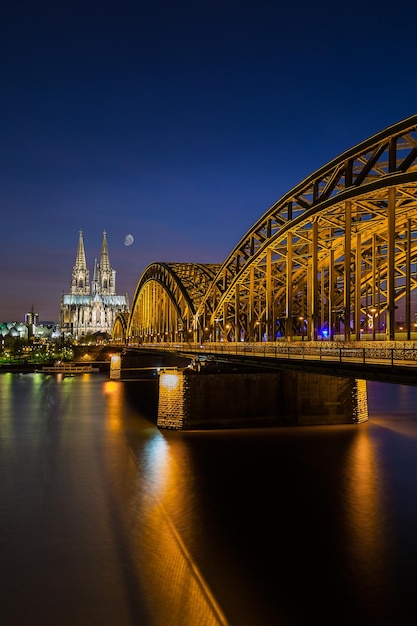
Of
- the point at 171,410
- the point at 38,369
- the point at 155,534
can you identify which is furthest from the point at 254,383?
the point at 38,369

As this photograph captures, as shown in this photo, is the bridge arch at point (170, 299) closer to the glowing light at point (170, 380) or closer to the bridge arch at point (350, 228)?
the bridge arch at point (350, 228)

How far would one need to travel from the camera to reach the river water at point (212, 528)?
55.6 feet

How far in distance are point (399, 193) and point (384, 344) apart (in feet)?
43.2

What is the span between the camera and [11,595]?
58.2ft

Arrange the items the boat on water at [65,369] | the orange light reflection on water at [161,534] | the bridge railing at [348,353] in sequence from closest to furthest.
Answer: the orange light reflection on water at [161,534]
the bridge railing at [348,353]
the boat on water at [65,369]

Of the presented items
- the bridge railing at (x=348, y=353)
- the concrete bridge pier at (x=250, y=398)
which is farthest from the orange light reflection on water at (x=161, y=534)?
the bridge railing at (x=348, y=353)

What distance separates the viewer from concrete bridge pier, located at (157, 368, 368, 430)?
4175 centimetres

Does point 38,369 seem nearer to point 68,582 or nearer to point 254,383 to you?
point 254,383

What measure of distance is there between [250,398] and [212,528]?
64.1ft

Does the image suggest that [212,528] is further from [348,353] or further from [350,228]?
[350,228]

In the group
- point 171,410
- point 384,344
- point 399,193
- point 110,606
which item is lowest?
point 110,606

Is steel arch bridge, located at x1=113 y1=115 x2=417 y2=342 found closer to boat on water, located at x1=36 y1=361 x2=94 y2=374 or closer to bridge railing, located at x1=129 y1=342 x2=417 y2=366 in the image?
bridge railing, located at x1=129 y1=342 x2=417 y2=366

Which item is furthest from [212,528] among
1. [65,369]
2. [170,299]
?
[65,369]

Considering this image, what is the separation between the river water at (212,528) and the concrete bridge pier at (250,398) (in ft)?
3.41
